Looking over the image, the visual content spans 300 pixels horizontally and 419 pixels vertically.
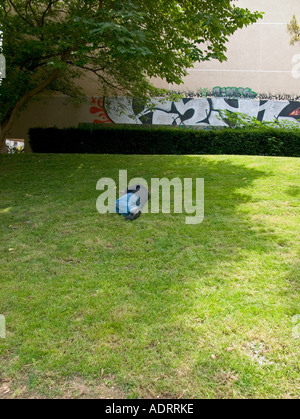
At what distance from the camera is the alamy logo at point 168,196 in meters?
5.45

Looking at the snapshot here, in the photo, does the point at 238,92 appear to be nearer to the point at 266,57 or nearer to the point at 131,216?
the point at 266,57

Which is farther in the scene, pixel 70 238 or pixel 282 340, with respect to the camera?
pixel 70 238

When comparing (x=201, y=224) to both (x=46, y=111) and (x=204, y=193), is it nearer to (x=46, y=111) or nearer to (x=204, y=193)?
(x=204, y=193)

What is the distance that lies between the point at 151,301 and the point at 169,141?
35.8 feet

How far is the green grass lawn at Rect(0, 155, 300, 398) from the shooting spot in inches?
85.9

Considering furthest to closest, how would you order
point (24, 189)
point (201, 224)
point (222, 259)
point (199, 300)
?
1. point (24, 189)
2. point (201, 224)
3. point (222, 259)
4. point (199, 300)

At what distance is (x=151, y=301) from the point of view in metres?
3.02

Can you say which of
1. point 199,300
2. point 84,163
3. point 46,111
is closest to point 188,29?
point 84,163

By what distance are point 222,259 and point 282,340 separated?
1371 mm

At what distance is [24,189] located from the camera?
23.3 feet

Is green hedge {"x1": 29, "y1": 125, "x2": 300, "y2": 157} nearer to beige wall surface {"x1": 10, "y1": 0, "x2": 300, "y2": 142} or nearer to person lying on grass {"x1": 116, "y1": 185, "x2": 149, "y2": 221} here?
beige wall surface {"x1": 10, "y1": 0, "x2": 300, "y2": 142}

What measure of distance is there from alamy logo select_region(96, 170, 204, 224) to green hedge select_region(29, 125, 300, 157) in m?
5.36

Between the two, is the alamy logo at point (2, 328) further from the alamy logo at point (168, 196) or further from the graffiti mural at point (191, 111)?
Result: the graffiti mural at point (191, 111)

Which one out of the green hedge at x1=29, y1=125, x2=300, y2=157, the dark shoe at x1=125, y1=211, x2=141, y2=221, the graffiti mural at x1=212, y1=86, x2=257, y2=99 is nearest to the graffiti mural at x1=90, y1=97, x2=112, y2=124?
the green hedge at x1=29, y1=125, x2=300, y2=157
